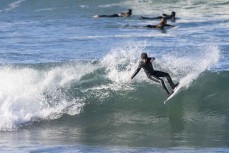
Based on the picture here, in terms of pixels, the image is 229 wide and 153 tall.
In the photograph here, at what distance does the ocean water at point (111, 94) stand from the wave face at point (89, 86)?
0.03 m

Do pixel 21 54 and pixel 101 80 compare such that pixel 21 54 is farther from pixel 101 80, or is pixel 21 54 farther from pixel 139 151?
pixel 139 151

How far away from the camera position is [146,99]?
20.7 metres

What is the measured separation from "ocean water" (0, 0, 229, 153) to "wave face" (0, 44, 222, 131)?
0.09ft

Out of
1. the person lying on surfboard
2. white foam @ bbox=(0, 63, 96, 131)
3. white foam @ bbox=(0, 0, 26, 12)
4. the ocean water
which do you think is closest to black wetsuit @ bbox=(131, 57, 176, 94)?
the person lying on surfboard

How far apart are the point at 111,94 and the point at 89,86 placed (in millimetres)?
1127

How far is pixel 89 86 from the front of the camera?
72.3 ft

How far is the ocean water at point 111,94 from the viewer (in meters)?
16.4

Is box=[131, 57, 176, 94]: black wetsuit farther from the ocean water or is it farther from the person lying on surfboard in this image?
the ocean water

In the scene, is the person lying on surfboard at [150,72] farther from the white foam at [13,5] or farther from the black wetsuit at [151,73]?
the white foam at [13,5]

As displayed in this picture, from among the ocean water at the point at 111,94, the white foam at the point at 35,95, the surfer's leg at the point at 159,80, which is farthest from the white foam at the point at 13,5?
the surfer's leg at the point at 159,80

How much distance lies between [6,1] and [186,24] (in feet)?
67.8

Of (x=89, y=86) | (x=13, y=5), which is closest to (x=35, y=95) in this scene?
(x=89, y=86)

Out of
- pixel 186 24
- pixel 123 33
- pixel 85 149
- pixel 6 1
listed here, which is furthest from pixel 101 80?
pixel 6 1

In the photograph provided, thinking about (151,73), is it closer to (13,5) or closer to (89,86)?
(89,86)
